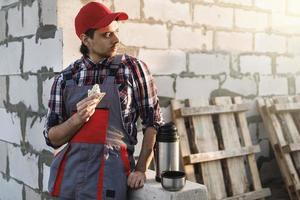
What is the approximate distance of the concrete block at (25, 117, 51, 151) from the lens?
13.1 feet

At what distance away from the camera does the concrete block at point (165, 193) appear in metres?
2.61

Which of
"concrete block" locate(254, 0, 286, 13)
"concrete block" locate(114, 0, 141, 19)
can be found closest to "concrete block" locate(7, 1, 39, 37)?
"concrete block" locate(114, 0, 141, 19)

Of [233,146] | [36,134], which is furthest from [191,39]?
[36,134]

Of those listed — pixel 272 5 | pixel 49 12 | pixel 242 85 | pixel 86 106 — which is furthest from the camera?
pixel 272 5

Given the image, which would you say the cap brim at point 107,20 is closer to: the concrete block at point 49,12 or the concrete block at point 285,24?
the concrete block at point 49,12

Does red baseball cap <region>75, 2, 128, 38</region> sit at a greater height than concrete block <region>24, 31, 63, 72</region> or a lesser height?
greater

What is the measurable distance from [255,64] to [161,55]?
1.54 metres

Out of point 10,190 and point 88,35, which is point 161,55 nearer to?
point 88,35

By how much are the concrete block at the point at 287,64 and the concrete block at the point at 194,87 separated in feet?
3.87

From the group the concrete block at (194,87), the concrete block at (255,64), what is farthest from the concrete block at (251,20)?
the concrete block at (194,87)

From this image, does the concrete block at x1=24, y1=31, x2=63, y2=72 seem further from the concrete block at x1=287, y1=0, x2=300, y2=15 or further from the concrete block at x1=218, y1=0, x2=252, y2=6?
the concrete block at x1=287, y1=0, x2=300, y2=15

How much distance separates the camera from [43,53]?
3893 millimetres

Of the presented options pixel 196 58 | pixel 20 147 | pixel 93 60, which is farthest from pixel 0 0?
pixel 93 60

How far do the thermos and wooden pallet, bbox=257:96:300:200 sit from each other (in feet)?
8.55
